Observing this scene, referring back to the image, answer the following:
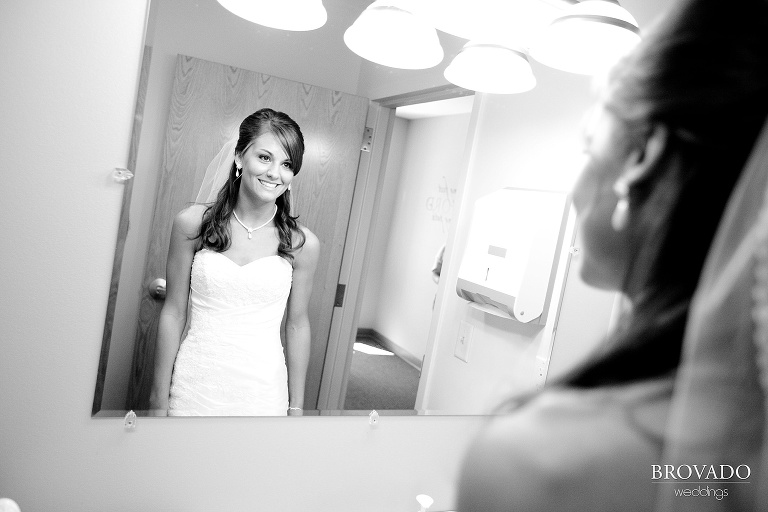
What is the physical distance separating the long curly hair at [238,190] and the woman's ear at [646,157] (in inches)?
29.5

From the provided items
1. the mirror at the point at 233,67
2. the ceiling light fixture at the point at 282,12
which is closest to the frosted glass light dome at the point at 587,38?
the mirror at the point at 233,67

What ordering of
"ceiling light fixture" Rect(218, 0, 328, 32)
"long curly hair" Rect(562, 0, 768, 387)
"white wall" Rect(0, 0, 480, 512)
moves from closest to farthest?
"long curly hair" Rect(562, 0, 768, 387) < "white wall" Rect(0, 0, 480, 512) < "ceiling light fixture" Rect(218, 0, 328, 32)

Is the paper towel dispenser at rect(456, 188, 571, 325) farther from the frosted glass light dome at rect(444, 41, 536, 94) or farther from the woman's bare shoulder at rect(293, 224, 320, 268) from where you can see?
the woman's bare shoulder at rect(293, 224, 320, 268)

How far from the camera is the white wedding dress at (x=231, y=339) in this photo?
1050 mm

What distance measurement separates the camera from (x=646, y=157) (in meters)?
0.42

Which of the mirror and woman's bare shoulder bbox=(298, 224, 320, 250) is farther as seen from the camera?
woman's bare shoulder bbox=(298, 224, 320, 250)

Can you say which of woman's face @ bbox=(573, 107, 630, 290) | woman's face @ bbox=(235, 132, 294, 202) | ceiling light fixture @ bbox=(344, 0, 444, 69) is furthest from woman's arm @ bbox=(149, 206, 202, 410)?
woman's face @ bbox=(573, 107, 630, 290)

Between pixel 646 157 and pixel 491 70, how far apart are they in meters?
0.89

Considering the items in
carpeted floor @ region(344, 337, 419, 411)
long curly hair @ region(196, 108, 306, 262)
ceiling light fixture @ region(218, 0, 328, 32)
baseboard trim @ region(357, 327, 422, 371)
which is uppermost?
ceiling light fixture @ region(218, 0, 328, 32)

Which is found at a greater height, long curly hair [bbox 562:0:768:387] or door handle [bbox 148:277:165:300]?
long curly hair [bbox 562:0:768:387]

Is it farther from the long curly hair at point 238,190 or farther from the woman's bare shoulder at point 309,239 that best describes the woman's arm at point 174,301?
the woman's bare shoulder at point 309,239

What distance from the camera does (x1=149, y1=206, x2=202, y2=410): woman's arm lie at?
1.04 m

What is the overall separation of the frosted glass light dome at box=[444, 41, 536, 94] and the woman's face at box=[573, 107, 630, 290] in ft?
2.58

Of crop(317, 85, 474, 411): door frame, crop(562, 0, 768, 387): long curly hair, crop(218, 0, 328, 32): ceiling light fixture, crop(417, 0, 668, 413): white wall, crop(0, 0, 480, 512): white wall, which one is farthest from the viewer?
crop(417, 0, 668, 413): white wall
